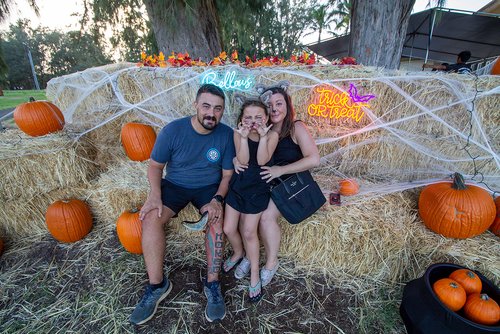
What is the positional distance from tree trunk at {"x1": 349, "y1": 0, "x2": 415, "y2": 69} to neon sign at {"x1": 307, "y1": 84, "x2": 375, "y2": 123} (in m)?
1.66

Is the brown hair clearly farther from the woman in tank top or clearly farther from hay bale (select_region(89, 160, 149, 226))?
hay bale (select_region(89, 160, 149, 226))

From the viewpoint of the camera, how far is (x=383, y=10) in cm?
332

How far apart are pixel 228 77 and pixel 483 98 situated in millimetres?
2423

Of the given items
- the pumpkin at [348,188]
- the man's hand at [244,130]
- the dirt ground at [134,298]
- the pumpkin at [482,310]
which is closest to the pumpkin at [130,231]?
the dirt ground at [134,298]

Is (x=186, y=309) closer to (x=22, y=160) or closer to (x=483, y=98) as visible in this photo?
(x=22, y=160)

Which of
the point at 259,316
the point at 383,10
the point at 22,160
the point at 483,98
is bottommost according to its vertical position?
the point at 259,316

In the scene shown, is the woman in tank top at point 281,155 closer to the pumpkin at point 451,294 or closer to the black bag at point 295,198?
the black bag at point 295,198

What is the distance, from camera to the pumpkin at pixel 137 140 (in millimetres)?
2891

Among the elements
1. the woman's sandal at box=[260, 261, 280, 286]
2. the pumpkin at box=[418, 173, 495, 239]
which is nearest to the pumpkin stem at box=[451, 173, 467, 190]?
the pumpkin at box=[418, 173, 495, 239]

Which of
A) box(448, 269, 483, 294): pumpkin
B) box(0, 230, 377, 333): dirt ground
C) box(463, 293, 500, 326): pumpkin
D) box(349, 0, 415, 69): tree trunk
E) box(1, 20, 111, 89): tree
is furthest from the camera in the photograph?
box(1, 20, 111, 89): tree

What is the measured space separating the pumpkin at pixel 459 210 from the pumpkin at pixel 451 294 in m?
0.58

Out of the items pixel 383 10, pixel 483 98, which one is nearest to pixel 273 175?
pixel 483 98

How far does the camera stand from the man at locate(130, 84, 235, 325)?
5.92 ft

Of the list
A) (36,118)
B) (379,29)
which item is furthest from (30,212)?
(379,29)
